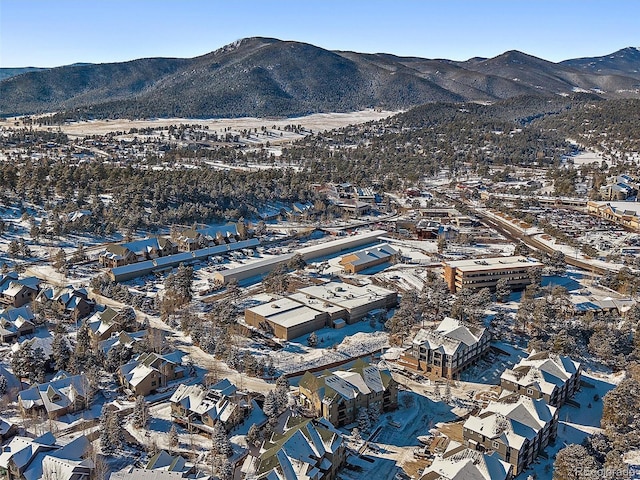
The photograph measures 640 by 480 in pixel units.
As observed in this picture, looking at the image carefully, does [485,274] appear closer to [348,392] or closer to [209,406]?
[348,392]

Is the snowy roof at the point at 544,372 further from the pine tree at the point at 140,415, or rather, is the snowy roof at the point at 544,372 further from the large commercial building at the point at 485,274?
the pine tree at the point at 140,415

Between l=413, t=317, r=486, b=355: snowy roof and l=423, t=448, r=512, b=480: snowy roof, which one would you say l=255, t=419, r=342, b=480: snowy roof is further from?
l=413, t=317, r=486, b=355: snowy roof

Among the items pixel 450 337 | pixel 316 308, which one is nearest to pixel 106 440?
pixel 316 308

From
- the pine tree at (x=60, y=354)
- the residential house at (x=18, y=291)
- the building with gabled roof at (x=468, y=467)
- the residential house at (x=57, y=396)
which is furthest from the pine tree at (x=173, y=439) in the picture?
the residential house at (x=18, y=291)

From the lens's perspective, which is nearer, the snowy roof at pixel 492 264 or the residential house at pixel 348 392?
the residential house at pixel 348 392

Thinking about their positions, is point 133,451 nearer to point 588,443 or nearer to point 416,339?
point 416,339

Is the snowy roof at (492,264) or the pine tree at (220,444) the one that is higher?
the snowy roof at (492,264)

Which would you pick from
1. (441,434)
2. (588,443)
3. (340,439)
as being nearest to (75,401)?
(340,439)
